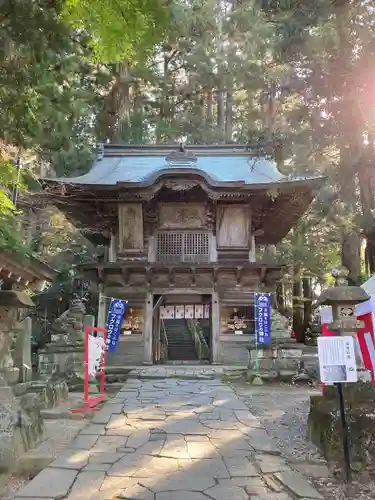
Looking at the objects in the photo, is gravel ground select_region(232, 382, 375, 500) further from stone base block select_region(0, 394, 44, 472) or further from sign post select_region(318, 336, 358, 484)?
stone base block select_region(0, 394, 44, 472)

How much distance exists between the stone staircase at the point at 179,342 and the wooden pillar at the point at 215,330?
4955 millimetres

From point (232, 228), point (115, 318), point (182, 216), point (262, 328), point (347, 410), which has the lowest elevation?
point (347, 410)

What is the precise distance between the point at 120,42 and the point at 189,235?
38.6ft

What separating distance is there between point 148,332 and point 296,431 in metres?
7.85

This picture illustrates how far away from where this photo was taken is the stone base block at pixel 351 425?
457 cm

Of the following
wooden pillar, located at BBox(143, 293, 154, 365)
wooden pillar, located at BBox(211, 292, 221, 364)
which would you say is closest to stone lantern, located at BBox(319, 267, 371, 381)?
wooden pillar, located at BBox(211, 292, 221, 364)

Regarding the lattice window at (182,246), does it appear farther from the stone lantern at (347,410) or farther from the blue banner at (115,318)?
the stone lantern at (347,410)

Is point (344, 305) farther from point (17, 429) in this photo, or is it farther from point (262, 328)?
point (262, 328)

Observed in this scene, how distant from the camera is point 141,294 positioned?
13.8 m

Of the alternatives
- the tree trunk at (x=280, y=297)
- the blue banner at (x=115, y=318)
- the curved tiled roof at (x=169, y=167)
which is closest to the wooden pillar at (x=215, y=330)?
the blue banner at (x=115, y=318)

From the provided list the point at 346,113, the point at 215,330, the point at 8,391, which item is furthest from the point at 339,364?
the point at 215,330

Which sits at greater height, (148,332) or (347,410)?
(148,332)

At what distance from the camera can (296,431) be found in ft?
19.7

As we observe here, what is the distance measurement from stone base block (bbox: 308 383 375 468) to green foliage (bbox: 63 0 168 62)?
4406 millimetres
